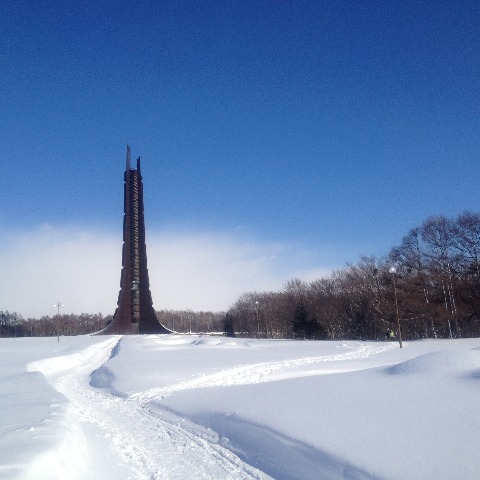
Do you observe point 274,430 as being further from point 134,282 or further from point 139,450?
point 134,282

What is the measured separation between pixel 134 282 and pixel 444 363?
46828 millimetres

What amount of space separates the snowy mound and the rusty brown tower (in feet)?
149

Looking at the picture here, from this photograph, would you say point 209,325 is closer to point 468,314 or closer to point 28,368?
point 468,314

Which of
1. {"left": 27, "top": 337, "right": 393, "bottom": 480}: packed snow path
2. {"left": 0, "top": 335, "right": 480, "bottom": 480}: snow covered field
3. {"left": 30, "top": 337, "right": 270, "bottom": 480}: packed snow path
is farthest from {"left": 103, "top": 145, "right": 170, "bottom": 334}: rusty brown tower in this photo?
{"left": 30, "top": 337, "right": 270, "bottom": 480}: packed snow path

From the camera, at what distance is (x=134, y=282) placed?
2016 inches

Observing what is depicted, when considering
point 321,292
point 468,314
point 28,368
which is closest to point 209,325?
point 321,292

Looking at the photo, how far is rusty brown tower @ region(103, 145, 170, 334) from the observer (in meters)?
50.2

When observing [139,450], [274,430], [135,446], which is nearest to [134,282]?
[135,446]

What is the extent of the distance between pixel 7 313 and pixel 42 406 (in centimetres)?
11910

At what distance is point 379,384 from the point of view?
7.12 m

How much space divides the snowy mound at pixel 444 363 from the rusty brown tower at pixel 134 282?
45.4 m

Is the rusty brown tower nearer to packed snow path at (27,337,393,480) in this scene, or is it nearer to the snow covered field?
packed snow path at (27,337,393,480)

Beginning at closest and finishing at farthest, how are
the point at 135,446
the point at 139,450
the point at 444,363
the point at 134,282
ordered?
the point at 139,450, the point at 135,446, the point at 444,363, the point at 134,282

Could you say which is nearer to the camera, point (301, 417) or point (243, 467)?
point (243, 467)
